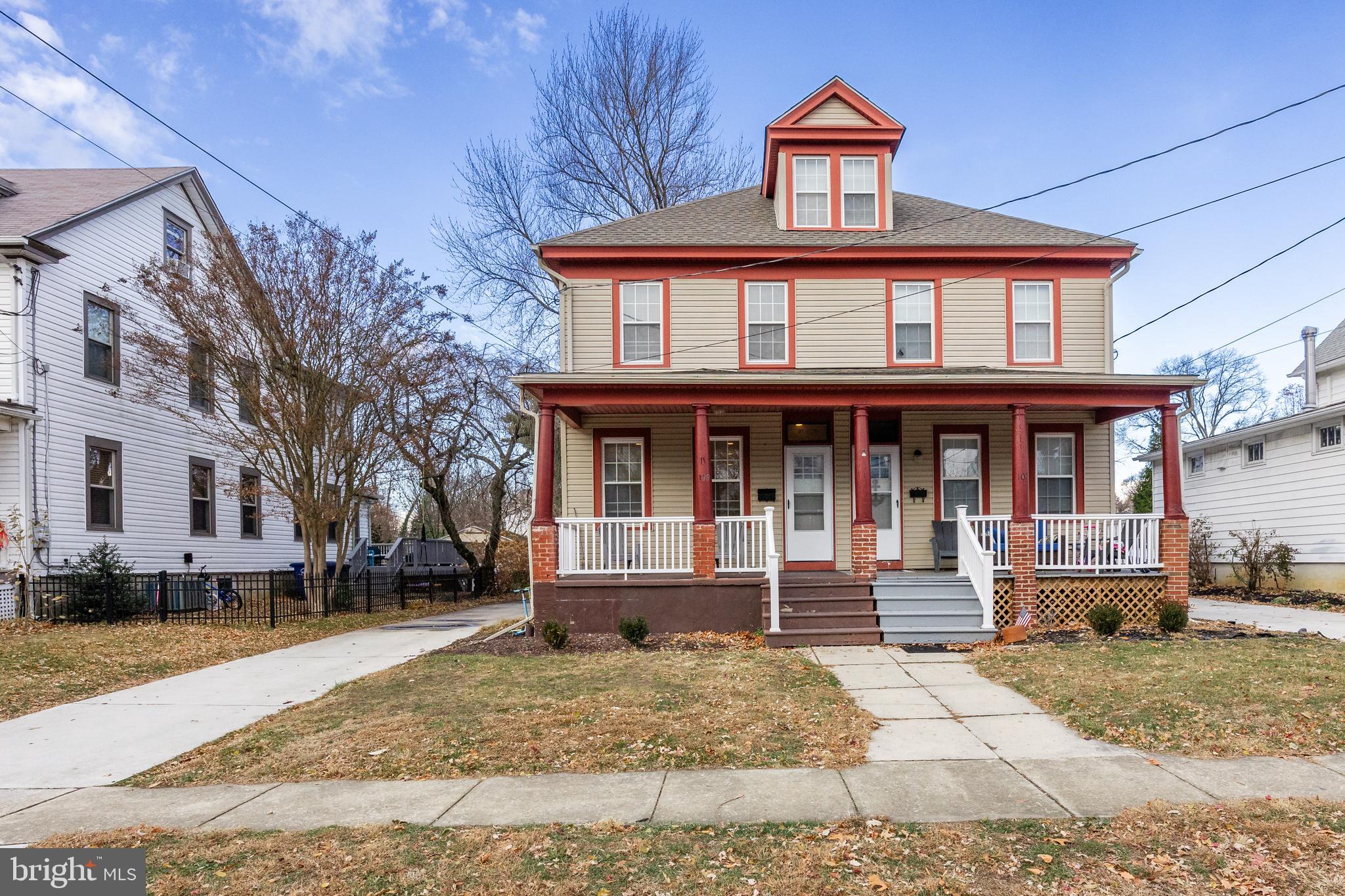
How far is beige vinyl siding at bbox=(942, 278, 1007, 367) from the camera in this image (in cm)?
1324

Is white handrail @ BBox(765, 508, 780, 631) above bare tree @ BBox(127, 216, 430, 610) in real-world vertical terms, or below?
below

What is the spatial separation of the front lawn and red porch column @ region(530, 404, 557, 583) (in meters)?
5.71

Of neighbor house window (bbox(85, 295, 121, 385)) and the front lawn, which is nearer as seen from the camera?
the front lawn

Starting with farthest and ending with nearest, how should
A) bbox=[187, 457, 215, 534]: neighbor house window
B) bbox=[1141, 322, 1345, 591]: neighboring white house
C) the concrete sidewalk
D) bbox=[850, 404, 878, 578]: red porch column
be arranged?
bbox=[187, 457, 215, 534]: neighbor house window, bbox=[1141, 322, 1345, 591]: neighboring white house, bbox=[850, 404, 878, 578]: red porch column, the concrete sidewalk

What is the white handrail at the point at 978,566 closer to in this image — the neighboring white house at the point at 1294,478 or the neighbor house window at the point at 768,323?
the neighbor house window at the point at 768,323

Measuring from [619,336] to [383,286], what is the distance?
17.4 feet

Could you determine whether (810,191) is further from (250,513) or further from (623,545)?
(250,513)

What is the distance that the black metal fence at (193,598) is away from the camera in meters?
12.9

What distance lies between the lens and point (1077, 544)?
11.8 metres

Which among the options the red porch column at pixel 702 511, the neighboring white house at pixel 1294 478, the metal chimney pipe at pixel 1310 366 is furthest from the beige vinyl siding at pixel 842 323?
the metal chimney pipe at pixel 1310 366

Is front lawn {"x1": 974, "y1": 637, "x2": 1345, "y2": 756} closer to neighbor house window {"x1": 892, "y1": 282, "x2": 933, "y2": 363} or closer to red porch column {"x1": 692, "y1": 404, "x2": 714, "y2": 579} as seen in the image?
red porch column {"x1": 692, "y1": 404, "x2": 714, "y2": 579}

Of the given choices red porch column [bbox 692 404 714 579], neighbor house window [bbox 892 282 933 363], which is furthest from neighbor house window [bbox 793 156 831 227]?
red porch column [bbox 692 404 714 579]

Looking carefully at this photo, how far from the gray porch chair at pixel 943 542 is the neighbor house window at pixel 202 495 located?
629 inches

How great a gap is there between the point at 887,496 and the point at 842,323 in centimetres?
305
